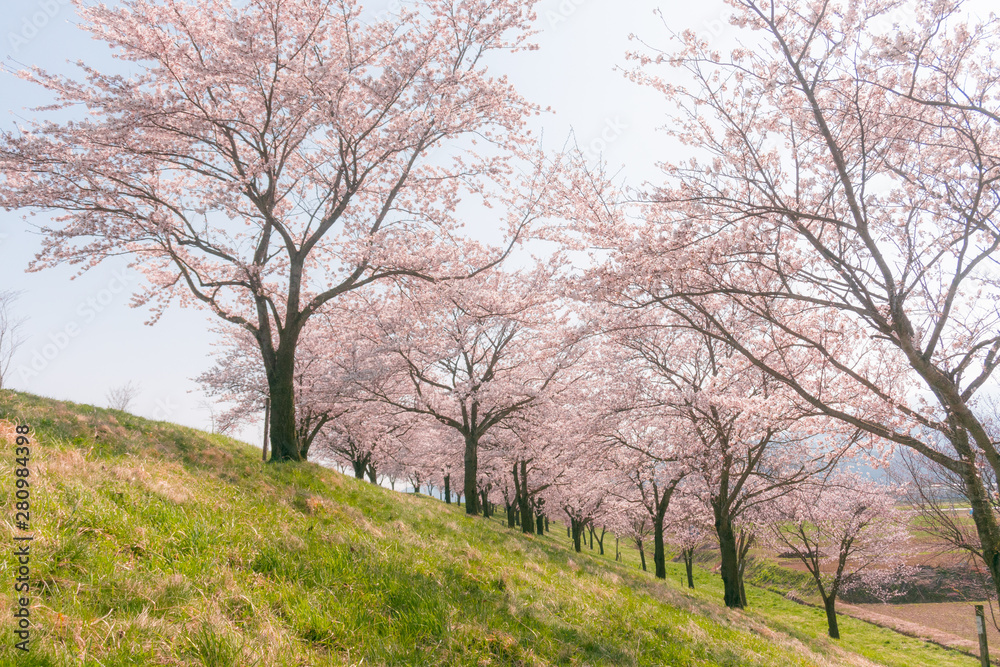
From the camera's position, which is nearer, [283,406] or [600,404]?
[283,406]

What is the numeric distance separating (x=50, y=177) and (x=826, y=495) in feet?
83.8

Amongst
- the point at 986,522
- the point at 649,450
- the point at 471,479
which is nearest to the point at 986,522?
the point at 986,522

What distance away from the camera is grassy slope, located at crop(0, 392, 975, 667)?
2.93 m

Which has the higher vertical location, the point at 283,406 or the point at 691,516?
the point at 283,406

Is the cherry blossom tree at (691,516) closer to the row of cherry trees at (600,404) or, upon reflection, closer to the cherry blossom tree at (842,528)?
the row of cherry trees at (600,404)

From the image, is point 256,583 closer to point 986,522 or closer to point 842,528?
point 986,522

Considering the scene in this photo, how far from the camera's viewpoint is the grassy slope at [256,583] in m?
2.93

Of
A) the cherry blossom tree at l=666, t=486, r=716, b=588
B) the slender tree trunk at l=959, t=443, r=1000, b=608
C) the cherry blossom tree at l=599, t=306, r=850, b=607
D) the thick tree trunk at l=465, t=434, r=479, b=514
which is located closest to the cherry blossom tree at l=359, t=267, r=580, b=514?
the thick tree trunk at l=465, t=434, r=479, b=514

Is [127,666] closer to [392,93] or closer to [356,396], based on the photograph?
[392,93]

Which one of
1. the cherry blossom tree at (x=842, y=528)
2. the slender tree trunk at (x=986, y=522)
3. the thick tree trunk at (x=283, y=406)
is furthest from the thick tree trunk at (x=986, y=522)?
the cherry blossom tree at (x=842, y=528)

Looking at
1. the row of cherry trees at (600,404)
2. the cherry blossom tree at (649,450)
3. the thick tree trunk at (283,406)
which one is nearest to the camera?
the thick tree trunk at (283,406)

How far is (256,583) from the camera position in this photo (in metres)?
3.82

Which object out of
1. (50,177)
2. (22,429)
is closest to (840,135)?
(22,429)

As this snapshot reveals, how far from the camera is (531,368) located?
21188 mm
